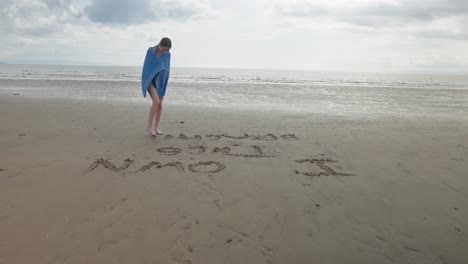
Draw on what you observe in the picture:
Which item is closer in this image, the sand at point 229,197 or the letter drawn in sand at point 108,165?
the sand at point 229,197

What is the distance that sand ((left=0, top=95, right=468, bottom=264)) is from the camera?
2.72 m

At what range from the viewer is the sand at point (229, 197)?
2.72 metres

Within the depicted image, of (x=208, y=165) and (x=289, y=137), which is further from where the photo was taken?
(x=289, y=137)

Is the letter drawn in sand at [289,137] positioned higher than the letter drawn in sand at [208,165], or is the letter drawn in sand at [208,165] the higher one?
the letter drawn in sand at [289,137]

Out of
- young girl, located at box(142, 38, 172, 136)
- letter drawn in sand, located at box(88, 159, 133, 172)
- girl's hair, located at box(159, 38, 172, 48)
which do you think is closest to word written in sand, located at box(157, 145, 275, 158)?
letter drawn in sand, located at box(88, 159, 133, 172)

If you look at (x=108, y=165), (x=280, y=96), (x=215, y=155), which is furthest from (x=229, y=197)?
(x=280, y=96)

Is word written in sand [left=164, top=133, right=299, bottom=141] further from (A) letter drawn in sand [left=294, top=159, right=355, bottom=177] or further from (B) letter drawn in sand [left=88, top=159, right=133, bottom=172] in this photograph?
(B) letter drawn in sand [left=88, top=159, right=133, bottom=172]

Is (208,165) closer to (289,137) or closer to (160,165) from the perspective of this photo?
(160,165)

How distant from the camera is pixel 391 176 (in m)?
4.46

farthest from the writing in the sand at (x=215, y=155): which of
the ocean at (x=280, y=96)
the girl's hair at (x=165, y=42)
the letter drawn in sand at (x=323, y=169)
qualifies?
the ocean at (x=280, y=96)

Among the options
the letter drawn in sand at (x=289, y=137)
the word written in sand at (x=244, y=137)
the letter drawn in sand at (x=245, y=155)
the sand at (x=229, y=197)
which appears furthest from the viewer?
the letter drawn in sand at (x=289, y=137)

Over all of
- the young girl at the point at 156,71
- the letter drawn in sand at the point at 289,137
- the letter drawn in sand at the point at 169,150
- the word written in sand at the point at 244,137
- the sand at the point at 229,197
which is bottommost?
the sand at the point at 229,197

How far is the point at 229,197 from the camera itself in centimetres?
368

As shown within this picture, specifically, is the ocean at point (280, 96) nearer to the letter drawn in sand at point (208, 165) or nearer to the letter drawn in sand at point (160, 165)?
the letter drawn in sand at point (208, 165)
